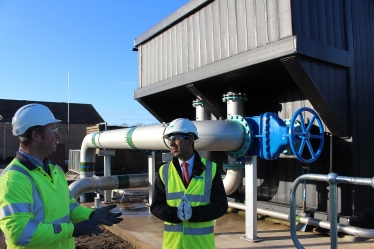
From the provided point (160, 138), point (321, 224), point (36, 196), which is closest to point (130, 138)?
point (160, 138)

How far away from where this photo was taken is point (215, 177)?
283 centimetres

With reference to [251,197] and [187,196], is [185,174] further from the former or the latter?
[251,197]

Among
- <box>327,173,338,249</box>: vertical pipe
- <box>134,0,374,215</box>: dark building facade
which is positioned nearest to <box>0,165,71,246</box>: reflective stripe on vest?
<box>327,173,338,249</box>: vertical pipe

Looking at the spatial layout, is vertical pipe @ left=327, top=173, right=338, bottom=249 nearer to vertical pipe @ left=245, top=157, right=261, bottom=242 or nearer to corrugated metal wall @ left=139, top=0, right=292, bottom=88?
vertical pipe @ left=245, top=157, right=261, bottom=242

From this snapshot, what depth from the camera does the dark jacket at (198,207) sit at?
2.66m

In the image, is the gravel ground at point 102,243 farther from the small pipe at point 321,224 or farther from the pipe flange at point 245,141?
the small pipe at point 321,224

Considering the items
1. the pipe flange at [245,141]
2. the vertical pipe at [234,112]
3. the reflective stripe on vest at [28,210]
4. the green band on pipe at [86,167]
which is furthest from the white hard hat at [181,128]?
the green band on pipe at [86,167]

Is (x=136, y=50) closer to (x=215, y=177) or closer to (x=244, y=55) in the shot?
(x=244, y=55)

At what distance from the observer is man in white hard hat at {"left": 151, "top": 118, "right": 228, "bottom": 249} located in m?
2.68

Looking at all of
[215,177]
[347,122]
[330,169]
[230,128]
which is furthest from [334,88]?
[215,177]

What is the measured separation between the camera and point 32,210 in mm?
2045

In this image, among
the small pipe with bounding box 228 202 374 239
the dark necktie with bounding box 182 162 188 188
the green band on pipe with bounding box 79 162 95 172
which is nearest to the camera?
the dark necktie with bounding box 182 162 188 188

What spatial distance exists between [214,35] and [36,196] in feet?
16.2

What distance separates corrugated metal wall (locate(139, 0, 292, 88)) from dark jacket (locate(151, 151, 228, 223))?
285 cm
